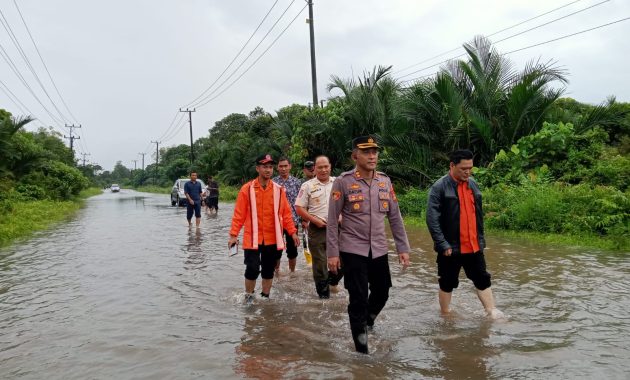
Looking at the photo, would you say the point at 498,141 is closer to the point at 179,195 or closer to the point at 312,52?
the point at 312,52

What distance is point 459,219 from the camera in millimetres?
5000

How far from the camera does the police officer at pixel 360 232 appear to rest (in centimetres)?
434

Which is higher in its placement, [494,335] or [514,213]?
[514,213]

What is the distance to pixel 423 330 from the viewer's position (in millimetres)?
4980

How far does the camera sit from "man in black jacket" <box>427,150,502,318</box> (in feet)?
16.3

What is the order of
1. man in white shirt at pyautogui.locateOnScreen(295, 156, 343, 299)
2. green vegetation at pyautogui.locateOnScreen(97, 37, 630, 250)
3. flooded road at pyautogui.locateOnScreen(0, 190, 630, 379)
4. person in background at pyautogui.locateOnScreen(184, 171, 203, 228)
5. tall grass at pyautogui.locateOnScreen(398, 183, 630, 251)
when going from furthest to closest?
person in background at pyautogui.locateOnScreen(184, 171, 203, 228), green vegetation at pyautogui.locateOnScreen(97, 37, 630, 250), tall grass at pyautogui.locateOnScreen(398, 183, 630, 251), man in white shirt at pyautogui.locateOnScreen(295, 156, 343, 299), flooded road at pyautogui.locateOnScreen(0, 190, 630, 379)

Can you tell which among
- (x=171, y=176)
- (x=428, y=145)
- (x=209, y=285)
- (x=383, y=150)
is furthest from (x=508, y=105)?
(x=171, y=176)

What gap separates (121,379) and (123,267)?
16.9 ft

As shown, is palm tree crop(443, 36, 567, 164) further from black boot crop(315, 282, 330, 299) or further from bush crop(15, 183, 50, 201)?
bush crop(15, 183, 50, 201)

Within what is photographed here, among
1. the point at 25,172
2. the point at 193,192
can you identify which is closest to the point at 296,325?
the point at 193,192

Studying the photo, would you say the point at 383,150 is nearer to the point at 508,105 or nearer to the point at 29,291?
the point at 508,105

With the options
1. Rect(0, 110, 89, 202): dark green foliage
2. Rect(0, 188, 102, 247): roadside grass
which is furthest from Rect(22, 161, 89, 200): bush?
Rect(0, 188, 102, 247): roadside grass

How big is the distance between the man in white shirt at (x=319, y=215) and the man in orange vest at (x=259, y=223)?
388mm

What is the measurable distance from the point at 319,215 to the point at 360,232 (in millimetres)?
1842
